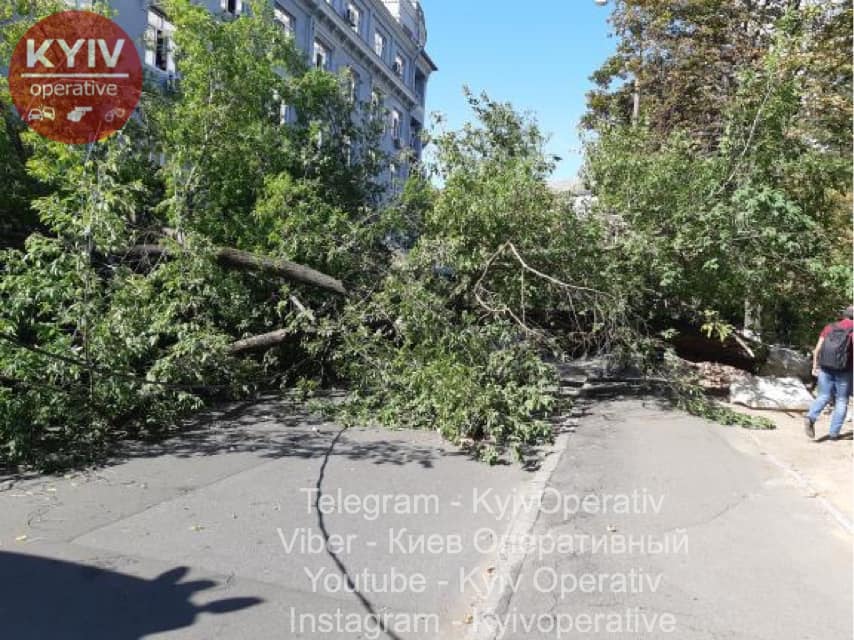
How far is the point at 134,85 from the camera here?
35.6ft

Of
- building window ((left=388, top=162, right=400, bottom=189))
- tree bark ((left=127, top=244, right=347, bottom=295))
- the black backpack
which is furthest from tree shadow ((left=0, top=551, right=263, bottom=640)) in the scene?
building window ((left=388, top=162, right=400, bottom=189))

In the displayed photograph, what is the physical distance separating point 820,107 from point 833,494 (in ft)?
31.1

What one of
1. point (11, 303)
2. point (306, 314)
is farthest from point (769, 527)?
point (11, 303)

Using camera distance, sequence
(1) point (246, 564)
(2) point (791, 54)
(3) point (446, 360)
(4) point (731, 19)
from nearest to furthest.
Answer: (1) point (246, 564) < (3) point (446, 360) < (2) point (791, 54) < (4) point (731, 19)

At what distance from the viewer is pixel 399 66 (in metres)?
38.7

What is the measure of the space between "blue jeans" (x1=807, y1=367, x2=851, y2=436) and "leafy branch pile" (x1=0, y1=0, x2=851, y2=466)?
1596 mm

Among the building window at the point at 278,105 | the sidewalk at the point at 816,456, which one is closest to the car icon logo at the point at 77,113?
the building window at the point at 278,105

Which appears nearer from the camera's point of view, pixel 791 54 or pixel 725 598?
pixel 725 598

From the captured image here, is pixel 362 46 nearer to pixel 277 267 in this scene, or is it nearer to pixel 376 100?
pixel 376 100

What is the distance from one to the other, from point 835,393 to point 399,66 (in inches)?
1367

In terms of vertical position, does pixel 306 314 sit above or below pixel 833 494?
above

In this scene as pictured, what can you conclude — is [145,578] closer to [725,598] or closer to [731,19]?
[725,598]

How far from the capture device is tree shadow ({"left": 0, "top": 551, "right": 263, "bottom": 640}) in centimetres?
334

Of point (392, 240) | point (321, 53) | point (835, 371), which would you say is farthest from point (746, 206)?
point (321, 53)
